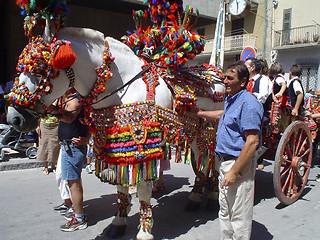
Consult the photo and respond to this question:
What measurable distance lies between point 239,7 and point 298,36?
4362 millimetres

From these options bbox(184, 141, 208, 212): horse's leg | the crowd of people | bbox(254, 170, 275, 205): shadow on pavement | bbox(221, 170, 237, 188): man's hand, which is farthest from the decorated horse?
bbox(254, 170, 275, 205): shadow on pavement

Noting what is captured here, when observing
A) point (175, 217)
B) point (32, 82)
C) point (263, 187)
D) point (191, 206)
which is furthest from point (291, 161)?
point (32, 82)

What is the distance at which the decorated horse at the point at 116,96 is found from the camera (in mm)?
2289

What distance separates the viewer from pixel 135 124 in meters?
2.67

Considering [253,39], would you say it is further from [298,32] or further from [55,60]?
[55,60]

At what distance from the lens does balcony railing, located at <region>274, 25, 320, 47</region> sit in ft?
52.5

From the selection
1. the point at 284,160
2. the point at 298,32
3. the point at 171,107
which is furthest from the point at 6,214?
the point at 298,32

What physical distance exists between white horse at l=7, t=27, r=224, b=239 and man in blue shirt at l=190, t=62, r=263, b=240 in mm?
757

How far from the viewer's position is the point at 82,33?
254 cm

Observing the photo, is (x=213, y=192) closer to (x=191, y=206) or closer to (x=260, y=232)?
(x=191, y=206)

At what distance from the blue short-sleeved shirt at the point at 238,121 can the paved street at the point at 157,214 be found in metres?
1.32

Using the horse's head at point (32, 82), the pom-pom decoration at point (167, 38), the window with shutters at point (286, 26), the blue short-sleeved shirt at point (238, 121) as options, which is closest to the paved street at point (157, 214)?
the blue short-sleeved shirt at point (238, 121)

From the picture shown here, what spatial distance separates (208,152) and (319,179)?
3.00 meters

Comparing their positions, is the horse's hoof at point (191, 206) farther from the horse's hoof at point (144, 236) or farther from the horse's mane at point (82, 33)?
the horse's mane at point (82, 33)
